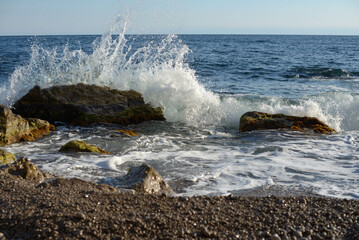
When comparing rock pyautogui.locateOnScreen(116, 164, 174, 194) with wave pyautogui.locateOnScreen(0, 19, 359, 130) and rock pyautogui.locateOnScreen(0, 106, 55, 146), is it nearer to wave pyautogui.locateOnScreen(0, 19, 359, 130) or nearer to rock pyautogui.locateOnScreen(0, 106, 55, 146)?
rock pyautogui.locateOnScreen(0, 106, 55, 146)

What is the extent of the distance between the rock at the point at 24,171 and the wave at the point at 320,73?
46.5ft

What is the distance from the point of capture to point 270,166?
5363 millimetres

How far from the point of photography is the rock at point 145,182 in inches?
162

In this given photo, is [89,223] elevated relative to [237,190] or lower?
elevated

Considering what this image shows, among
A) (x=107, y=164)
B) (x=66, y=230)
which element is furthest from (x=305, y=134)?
(x=66, y=230)

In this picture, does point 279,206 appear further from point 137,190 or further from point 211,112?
point 211,112

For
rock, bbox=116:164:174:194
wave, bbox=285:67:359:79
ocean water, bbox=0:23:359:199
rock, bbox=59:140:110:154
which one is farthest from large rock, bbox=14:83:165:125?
wave, bbox=285:67:359:79

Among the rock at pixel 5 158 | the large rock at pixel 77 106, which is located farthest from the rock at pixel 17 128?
the rock at pixel 5 158

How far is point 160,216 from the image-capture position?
10.0 feet

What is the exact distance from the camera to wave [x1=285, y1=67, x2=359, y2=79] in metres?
17.2

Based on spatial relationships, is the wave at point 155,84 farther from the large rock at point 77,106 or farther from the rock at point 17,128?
the rock at point 17,128

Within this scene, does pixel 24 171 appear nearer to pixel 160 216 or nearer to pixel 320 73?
pixel 160 216

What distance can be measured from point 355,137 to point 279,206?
14.9 ft

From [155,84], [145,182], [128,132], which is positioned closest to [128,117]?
[128,132]
